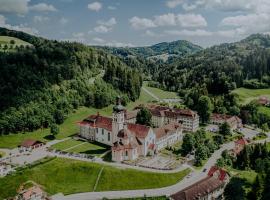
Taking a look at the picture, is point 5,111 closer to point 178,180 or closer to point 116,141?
point 116,141

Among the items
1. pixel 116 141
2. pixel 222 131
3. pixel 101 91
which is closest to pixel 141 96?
pixel 101 91

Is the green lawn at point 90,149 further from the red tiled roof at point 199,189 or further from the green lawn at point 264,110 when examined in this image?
the green lawn at point 264,110

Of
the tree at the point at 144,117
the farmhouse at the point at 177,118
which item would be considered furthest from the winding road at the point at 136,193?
the farmhouse at the point at 177,118

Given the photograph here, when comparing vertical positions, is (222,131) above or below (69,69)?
Result: below

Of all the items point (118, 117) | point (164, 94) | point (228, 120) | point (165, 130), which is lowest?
point (165, 130)

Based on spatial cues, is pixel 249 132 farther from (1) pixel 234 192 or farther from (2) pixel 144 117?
(1) pixel 234 192

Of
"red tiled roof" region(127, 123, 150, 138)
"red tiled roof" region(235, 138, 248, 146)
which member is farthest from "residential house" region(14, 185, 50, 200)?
"red tiled roof" region(235, 138, 248, 146)

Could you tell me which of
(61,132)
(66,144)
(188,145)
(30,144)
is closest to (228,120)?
(188,145)

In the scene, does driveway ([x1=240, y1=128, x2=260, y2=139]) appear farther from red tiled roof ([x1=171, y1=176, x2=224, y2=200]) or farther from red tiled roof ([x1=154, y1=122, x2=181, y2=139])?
red tiled roof ([x1=171, y1=176, x2=224, y2=200])
